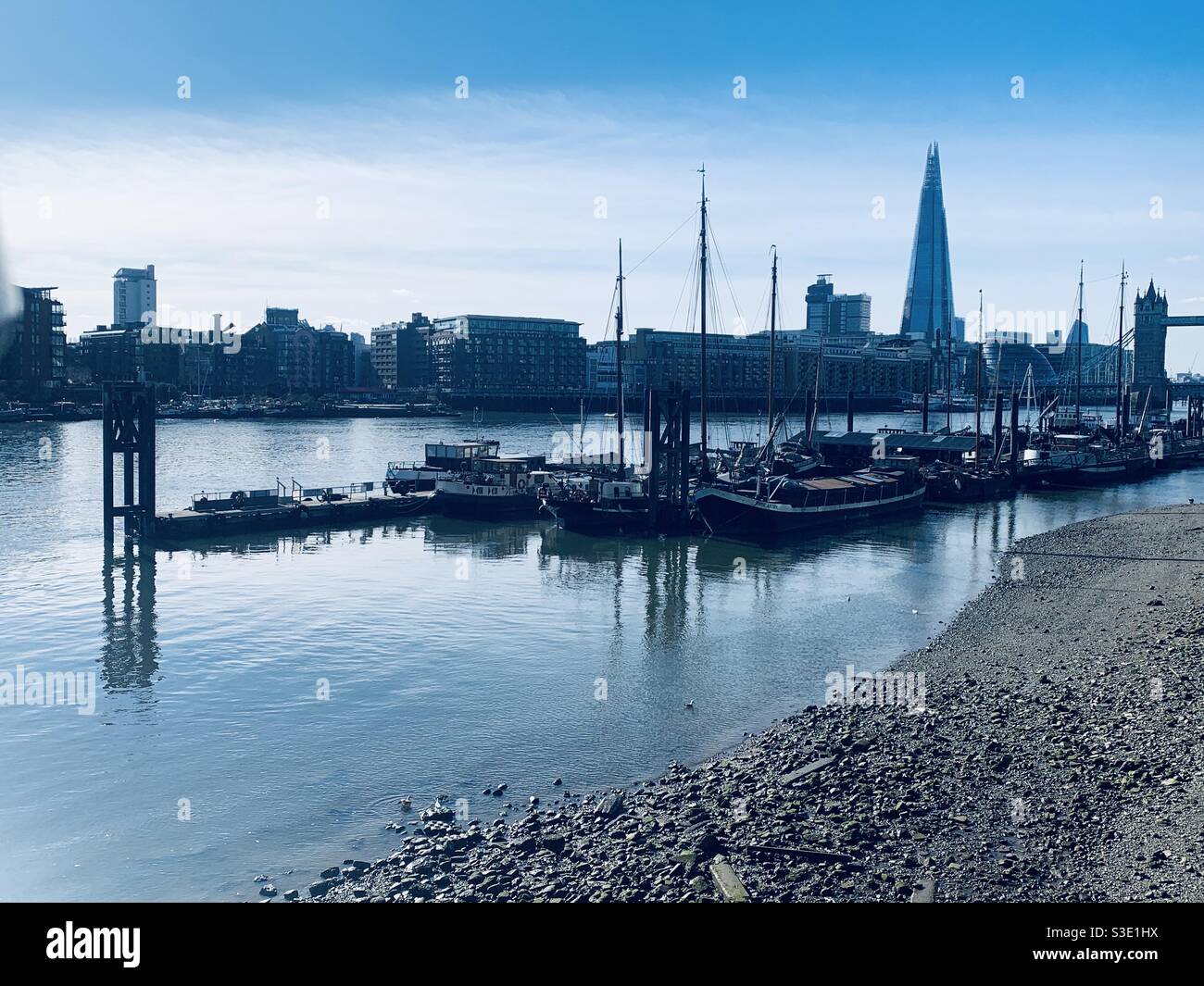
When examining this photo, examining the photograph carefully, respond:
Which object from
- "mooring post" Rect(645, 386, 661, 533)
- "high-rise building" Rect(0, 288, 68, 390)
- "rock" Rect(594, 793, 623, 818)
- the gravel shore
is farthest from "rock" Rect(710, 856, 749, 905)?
"high-rise building" Rect(0, 288, 68, 390)

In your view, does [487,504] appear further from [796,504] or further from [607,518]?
[796,504]

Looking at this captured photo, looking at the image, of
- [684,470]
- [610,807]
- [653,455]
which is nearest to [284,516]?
[653,455]

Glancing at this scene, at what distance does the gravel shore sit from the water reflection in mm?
10823

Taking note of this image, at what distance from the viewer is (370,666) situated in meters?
23.6

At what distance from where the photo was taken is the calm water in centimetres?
1515

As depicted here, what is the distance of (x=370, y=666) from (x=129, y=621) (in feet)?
28.2

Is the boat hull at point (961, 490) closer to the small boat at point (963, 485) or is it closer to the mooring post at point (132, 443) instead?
the small boat at point (963, 485)

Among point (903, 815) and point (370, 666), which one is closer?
point (903, 815)

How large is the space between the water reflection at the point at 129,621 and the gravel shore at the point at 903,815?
10823 millimetres

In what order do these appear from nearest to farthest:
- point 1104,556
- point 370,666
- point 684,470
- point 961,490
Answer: point 370,666 < point 1104,556 < point 684,470 < point 961,490

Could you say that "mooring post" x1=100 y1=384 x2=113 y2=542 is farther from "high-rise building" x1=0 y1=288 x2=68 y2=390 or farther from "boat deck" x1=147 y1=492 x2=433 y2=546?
"high-rise building" x1=0 y1=288 x2=68 y2=390

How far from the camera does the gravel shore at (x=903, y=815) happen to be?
459 inches
